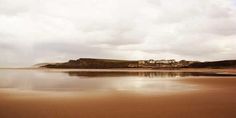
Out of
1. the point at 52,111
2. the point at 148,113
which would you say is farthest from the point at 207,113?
the point at 52,111

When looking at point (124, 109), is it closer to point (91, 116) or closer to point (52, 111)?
point (91, 116)

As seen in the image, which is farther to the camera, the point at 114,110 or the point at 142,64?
the point at 142,64

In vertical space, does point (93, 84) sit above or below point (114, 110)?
above

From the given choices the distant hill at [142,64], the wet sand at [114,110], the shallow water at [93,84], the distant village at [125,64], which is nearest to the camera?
the wet sand at [114,110]

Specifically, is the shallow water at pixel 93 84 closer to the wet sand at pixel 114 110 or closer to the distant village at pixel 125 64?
the wet sand at pixel 114 110

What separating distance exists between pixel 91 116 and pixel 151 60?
146m

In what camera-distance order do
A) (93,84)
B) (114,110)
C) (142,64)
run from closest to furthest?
(114,110) < (93,84) < (142,64)

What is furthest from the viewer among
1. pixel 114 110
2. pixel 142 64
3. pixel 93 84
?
pixel 142 64

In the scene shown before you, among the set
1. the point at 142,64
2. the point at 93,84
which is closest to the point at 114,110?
the point at 93,84

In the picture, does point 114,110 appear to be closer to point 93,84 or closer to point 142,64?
point 93,84

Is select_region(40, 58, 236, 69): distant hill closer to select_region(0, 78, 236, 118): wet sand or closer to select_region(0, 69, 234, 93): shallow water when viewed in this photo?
select_region(0, 69, 234, 93): shallow water

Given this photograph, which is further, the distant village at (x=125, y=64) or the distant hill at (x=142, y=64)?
the distant village at (x=125, y=64)

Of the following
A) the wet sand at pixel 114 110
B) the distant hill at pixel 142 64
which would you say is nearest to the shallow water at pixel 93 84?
the wet sand at pixel 114 110

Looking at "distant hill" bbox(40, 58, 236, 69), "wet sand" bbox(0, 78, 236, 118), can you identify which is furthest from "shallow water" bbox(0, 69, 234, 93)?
"distant hill" bbox(40, 58, 236, 69)
